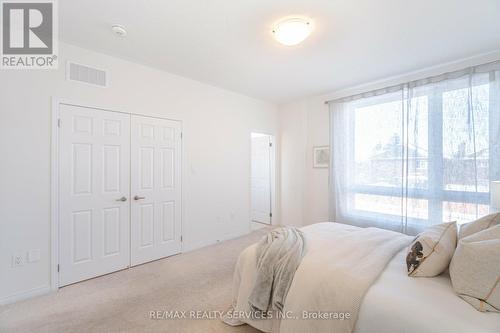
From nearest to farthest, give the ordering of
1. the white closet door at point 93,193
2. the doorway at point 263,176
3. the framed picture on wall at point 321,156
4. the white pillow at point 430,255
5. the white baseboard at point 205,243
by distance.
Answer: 1. the white pillow at point 430,255
2. the white closet door at point 93,193
3. the white baseboard at point 205,243
4. the framed picture on wall at point 321,156
5. the doorway at point 263,176

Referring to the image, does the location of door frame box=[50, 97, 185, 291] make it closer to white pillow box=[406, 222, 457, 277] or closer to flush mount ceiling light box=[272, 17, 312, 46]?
flush mount ceiling light box=[272, 17, 312, 46]

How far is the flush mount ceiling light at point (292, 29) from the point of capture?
6.94 ft

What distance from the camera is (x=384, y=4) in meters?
1.95

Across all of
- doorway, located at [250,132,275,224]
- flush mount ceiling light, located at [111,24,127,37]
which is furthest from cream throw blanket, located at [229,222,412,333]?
doorway, located at [250,132,275,224]

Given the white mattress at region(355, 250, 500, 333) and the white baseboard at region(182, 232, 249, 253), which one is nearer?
the white mattress at region(355, 250, 500, 333)

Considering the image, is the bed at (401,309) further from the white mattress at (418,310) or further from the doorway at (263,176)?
the doorway at (263,176)

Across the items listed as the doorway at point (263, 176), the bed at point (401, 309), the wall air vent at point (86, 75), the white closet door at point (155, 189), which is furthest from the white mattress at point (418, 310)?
the doorway at point (263, 176)

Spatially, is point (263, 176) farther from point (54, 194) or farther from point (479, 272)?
point (479, 272)

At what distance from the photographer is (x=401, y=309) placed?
120cm

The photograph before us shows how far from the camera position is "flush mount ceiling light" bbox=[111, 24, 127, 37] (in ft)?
7.40

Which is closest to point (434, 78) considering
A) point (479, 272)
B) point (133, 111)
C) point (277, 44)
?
point (277, 44)

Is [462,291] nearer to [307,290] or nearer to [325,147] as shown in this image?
[307,290]

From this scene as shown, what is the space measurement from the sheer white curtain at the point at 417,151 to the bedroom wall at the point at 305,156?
0.22 m

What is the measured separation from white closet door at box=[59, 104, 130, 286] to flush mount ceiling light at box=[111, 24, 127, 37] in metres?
0.97
